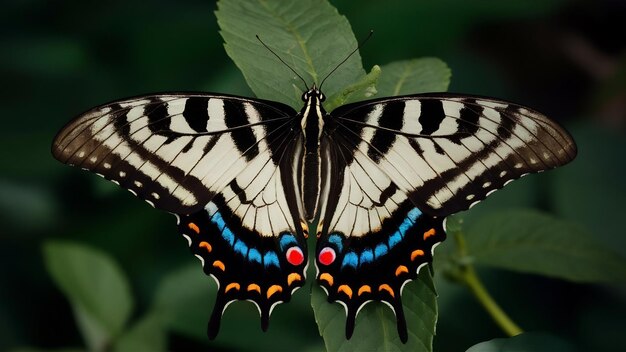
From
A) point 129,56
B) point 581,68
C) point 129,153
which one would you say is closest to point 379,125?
point 129,153

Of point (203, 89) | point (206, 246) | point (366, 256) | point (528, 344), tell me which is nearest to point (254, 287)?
point (206, 246)

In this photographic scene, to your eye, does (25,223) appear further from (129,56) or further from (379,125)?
(379,125)

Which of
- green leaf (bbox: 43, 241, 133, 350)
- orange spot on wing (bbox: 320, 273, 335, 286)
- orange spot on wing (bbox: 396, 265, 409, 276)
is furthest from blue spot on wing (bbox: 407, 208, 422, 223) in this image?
green leaf (bbox: 43, 241, 133, 350)

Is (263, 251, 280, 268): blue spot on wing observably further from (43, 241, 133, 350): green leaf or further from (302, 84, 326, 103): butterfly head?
(43, 241, 133, 350): green leaf

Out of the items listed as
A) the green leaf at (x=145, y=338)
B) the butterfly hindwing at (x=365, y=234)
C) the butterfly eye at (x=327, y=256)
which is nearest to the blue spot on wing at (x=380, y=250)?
the butterfly hindwing at (x=365, y=234)

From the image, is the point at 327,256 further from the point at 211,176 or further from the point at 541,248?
the point at 541,248

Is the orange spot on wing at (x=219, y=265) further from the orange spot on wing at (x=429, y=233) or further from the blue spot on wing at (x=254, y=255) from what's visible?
the orange spot on wing at (x=429, y=233)
